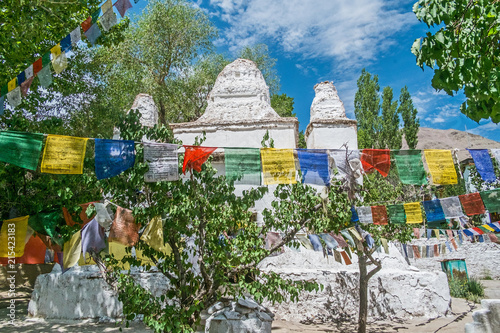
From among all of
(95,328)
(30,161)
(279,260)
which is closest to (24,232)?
(30,161)

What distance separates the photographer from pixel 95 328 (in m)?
8.00

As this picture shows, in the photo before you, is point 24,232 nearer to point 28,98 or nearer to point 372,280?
A: point 28,98

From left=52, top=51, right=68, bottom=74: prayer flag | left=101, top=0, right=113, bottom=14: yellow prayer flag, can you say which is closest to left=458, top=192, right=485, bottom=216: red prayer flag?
left=101, top=0, right=113, bottom=14: yellow prayer flag

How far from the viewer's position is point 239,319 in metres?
6.14

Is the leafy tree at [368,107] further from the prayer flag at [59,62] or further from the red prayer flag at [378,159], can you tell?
the prayer flag at [59,62]

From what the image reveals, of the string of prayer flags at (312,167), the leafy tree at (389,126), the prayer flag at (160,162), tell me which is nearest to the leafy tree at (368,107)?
the leafy tree at (389,126)

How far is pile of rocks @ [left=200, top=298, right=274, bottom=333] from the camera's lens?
611 centimetres

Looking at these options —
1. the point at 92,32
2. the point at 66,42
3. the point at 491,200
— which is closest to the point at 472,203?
the point at 491,200

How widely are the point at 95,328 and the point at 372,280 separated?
7.33m

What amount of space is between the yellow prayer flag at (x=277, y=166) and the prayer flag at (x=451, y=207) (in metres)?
3.89

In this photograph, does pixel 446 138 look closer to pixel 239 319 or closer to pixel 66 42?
pixel 239 319

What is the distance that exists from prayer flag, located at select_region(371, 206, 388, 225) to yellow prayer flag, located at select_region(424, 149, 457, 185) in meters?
1.47

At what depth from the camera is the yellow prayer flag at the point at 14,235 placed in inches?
220

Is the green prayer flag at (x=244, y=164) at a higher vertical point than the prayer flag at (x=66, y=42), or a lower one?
lower
